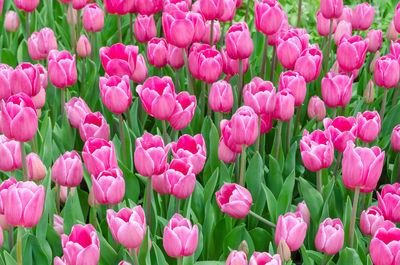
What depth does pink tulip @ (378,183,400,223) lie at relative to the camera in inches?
67.4

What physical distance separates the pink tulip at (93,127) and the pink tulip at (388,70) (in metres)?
0.99

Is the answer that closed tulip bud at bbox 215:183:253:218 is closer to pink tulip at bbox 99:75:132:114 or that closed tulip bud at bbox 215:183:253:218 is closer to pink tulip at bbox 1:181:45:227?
pink tulip at bbox 99:75:132:114

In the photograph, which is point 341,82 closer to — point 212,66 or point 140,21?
point 212,66

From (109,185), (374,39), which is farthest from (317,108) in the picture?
(109,185)

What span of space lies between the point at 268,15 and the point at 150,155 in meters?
0.86

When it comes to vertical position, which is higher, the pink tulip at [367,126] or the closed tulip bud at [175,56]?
the closed tulip bud at [175,56]

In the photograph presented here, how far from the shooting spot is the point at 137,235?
1.47 metres

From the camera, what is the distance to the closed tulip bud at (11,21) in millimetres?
3014

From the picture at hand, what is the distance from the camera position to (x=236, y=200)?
177 centimetres

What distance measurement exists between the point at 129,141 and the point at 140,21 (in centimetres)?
64

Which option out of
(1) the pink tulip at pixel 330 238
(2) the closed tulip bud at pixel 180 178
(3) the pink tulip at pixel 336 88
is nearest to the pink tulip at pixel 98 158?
(2) the closed tulip bud at pixel 180 178

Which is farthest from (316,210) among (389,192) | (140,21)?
(140,21)

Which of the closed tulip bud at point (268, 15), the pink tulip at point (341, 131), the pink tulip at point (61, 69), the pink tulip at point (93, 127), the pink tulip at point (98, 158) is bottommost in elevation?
the pink tulip at point (93, 127)

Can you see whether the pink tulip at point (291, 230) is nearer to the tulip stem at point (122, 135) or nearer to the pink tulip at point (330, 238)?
the pink tulip at point (330, 238)
